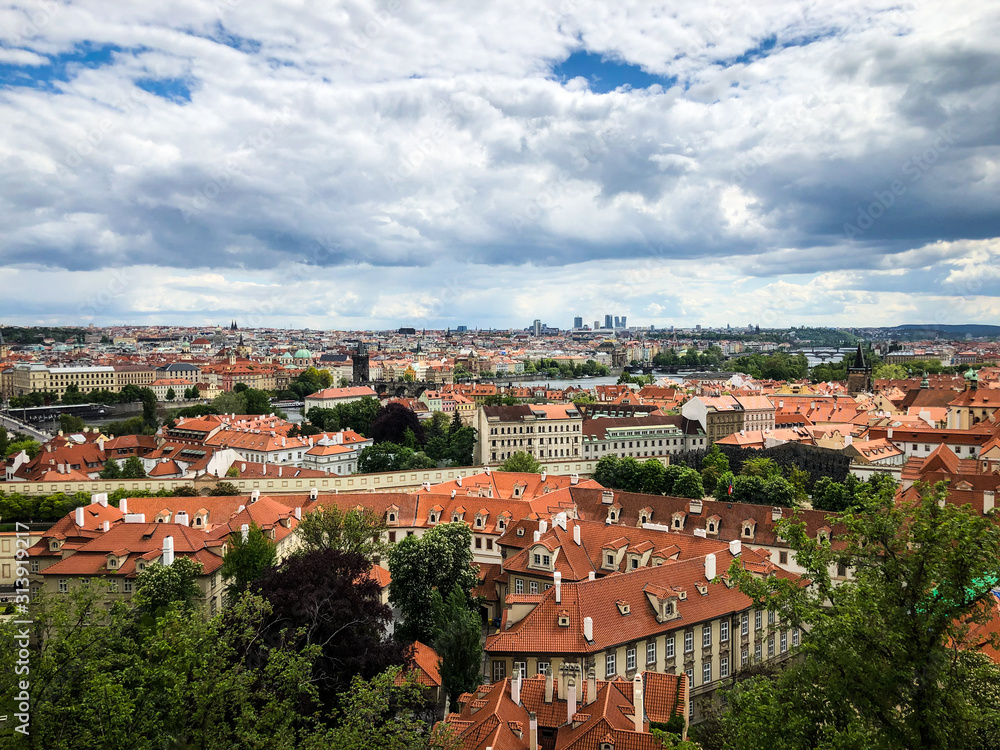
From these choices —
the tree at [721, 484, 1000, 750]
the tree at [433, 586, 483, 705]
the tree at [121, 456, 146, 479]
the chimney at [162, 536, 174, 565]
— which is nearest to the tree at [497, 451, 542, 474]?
the tree at [121, 456, 146, 479]

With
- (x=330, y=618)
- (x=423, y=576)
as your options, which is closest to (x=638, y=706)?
(x=330, y=618)

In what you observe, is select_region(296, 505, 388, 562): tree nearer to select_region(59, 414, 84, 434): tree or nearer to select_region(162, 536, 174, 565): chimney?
select_region(162, 536, 174, 565): chimney

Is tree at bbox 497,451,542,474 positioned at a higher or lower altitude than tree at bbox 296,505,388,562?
lower

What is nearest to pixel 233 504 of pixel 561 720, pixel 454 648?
pixel 454 648

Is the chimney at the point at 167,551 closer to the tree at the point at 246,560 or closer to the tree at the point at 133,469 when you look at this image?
the tree at the point at 246,560

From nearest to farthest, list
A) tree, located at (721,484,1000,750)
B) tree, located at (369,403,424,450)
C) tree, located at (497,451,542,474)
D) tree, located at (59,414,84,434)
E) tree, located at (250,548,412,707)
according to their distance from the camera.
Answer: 1. tree, located at (721,484,1000,750)
2. tree, located at (250,548,412,707)
3. tree, located at (497,451,542,474)
4. tree, located at (369,403,424,450)
5. tree, located at (59,414,84,434)

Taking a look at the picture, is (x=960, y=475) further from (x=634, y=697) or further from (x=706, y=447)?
(x=706, y=447)

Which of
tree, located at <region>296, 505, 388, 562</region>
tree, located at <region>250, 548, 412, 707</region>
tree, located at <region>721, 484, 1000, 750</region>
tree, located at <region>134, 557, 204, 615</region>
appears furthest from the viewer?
tree, located at <region>296, 505, 388, 562</region>

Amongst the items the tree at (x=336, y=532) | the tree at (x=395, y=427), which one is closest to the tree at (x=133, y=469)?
the tree at (x=336, y=532)
